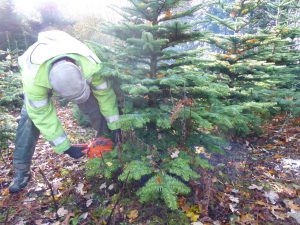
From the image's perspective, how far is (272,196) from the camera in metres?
3.61

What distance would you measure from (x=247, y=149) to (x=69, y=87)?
355cm

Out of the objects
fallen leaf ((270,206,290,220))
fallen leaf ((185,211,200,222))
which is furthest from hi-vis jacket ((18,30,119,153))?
fallen leaf ((270,206,290,220))

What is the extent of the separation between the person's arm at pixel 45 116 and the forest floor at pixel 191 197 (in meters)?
0.51

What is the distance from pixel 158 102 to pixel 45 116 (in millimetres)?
1463

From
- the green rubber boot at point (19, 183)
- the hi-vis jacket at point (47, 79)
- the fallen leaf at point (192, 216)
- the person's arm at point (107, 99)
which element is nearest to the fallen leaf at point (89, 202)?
the hi-vis jacket at point (47, 79)

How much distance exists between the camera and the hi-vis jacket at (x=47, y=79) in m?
3.20

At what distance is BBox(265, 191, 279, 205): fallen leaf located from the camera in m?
3.54

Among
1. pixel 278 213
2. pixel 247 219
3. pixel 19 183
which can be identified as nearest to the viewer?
pixel 247 219

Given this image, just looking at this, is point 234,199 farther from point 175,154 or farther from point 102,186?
point 102,186

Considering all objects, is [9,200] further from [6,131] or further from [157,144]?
[157,144]

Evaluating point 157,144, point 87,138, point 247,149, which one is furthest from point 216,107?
point 87,138

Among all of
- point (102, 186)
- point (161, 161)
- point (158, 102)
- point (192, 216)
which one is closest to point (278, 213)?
point (192, 216)

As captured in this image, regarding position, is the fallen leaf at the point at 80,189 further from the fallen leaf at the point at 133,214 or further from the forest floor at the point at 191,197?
the fallen leaf at the point at 133,214

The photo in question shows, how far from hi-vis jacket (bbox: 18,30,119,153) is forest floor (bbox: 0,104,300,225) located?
673 mm
